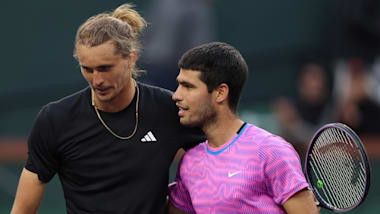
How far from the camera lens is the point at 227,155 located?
4621 millimetres

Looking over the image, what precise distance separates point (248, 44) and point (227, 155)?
6173 mm

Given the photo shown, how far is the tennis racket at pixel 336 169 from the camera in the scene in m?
4.55

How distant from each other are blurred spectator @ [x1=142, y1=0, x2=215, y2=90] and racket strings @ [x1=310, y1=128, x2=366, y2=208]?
457cm

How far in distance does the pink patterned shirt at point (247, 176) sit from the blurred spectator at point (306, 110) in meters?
4.59

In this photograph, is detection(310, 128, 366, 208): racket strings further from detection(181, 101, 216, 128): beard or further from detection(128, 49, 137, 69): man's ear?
detection(128, 49, 137, 69): man's ear

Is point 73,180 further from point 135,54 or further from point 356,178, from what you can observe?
point 356,178

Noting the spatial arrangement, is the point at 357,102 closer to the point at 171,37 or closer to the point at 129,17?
the point at 171,37

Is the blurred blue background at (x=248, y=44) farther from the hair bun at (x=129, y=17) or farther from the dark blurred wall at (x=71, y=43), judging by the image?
the hair bun at (x=129, y=17)

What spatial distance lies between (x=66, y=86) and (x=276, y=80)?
2.46 metres

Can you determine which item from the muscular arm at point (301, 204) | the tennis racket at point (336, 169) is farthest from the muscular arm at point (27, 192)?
the tennis racket at point (336, 169)

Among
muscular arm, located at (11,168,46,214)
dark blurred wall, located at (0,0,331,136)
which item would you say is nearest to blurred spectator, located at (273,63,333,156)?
dark blurred wall, located at (0,0,331,136)

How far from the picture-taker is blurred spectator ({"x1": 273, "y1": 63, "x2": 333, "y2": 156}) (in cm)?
940

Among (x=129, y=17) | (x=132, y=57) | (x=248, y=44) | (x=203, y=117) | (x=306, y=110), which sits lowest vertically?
(x=306, y=110)

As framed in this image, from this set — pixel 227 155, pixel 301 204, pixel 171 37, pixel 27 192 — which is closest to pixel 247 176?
pixel 227 155
